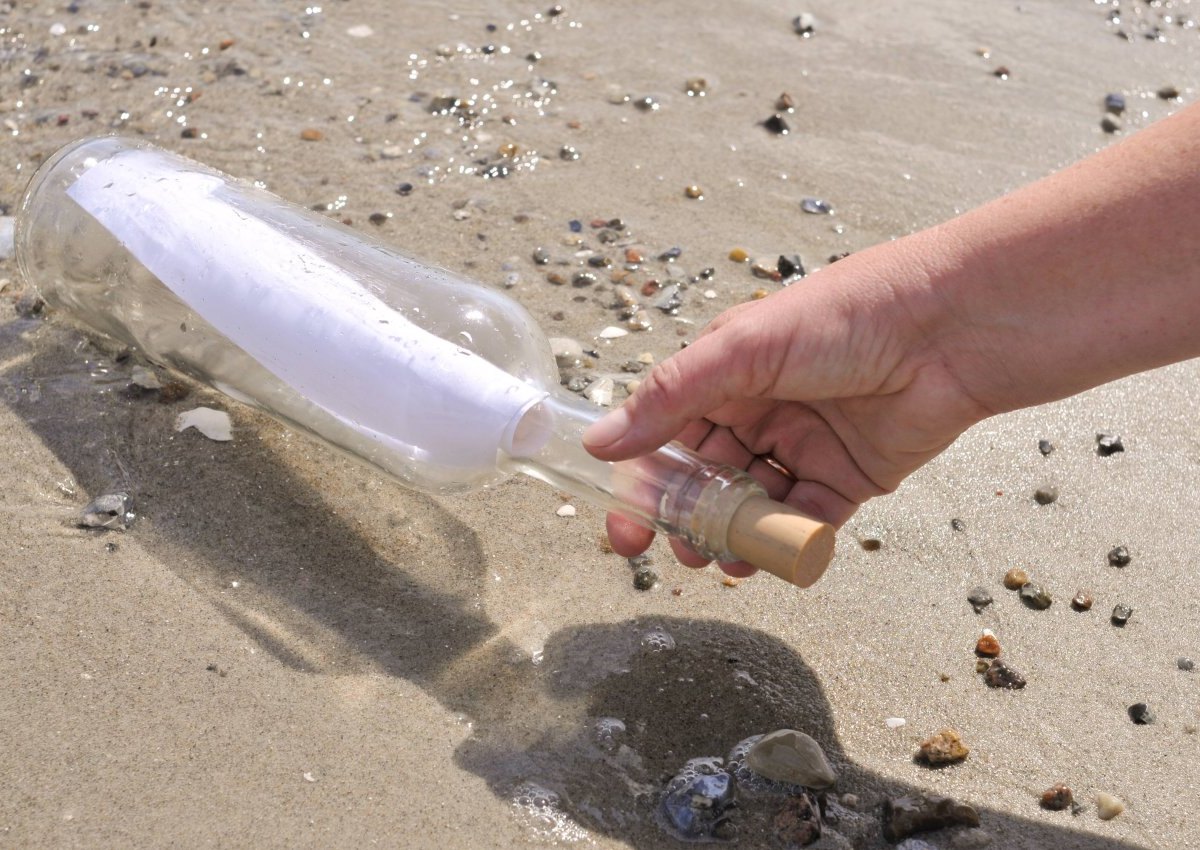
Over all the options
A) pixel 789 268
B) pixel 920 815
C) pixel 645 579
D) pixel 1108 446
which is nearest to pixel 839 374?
pixel 645 579

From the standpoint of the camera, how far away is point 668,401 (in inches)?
77.2

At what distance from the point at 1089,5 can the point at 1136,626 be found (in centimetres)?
322

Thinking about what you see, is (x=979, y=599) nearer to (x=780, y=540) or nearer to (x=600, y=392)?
(x=780, y=540)

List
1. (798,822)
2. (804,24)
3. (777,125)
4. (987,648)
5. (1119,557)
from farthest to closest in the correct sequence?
(804,24)
(777,125)
(1119,557)
(987,648)
(798,822)

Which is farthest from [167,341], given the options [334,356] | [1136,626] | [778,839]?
[1136,626]

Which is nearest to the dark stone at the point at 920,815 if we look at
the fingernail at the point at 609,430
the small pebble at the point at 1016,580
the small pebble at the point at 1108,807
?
the small pebble at the point at 1108,807

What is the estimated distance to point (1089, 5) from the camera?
4699mm

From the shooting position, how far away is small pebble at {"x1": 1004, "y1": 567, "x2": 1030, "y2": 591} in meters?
2.40

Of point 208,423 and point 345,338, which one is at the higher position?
point 345,338

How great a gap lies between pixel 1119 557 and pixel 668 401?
1.11 m

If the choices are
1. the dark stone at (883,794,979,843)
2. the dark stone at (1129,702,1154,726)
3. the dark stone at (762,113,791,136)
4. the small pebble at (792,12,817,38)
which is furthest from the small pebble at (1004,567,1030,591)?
the small pebble at (792,12,817,38)

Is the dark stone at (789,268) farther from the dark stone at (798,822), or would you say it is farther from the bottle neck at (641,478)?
the dark stone at (798,822)

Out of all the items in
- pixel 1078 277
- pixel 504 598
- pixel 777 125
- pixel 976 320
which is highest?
pixel 1078 277

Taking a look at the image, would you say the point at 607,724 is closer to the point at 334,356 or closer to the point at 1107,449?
the point at 334,356
